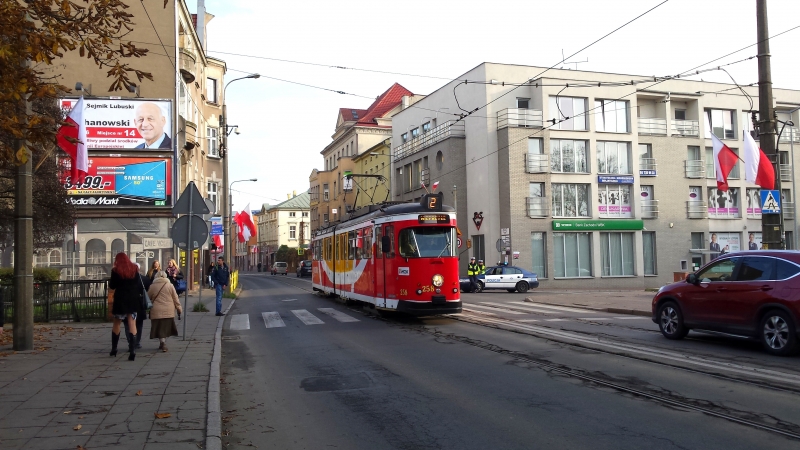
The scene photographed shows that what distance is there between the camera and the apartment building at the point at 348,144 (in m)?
66.1

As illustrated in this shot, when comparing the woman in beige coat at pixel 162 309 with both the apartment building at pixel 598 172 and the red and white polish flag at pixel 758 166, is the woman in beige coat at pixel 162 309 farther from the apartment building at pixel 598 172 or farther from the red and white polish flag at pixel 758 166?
the apartment building at pixel 598 172

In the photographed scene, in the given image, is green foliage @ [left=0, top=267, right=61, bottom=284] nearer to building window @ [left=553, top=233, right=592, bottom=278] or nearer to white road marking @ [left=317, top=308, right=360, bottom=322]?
white road marking @ [left=317, top=308, right=360, bottom=322]

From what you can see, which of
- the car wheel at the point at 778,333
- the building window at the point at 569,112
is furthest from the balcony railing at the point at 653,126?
the car wheel at the point at 778,333

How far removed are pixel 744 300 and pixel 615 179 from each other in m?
31.7

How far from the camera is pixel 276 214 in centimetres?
10688

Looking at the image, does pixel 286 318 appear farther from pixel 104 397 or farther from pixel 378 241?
pixel 104 397

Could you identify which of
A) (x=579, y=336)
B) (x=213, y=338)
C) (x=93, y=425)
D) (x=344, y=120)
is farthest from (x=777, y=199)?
(x=344, y=120)

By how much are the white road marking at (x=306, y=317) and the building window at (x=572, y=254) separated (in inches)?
893

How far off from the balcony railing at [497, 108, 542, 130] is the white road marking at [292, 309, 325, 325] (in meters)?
22.2

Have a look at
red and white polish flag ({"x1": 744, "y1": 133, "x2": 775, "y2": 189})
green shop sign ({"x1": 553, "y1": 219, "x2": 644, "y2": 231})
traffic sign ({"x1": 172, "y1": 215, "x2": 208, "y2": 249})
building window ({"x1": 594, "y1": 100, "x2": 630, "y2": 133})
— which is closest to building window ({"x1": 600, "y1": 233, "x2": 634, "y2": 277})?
green shop sign ({"x1": 553, "y1": 219, "x2": 644, "y2": 231})

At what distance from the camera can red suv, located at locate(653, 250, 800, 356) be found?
9.99 meters

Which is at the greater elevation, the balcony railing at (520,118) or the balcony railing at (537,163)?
the balcony railing at (520,118)

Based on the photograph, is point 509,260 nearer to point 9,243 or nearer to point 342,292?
point 342,292

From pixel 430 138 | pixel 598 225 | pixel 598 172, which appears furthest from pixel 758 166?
pixel 430 138
